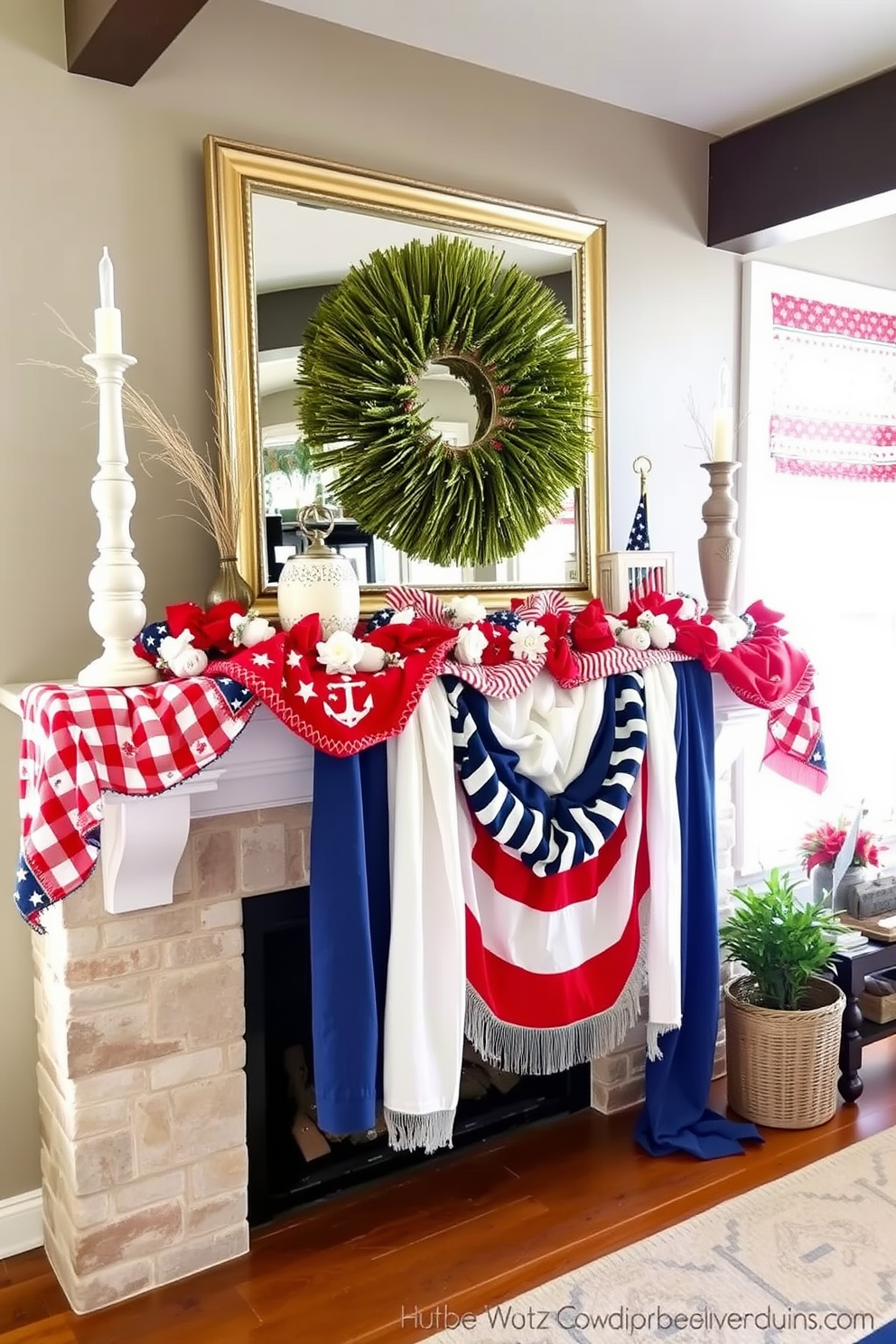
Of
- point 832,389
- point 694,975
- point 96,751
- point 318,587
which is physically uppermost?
point 832,389

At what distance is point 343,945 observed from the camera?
1.87 m

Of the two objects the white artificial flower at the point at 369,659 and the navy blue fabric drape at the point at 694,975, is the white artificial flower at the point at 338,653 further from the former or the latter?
the navy blue fabric drape at the point at 694,975

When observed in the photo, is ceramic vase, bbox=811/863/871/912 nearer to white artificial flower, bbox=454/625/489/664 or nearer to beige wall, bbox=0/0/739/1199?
white artificial flower, bbox=454/625/489/664

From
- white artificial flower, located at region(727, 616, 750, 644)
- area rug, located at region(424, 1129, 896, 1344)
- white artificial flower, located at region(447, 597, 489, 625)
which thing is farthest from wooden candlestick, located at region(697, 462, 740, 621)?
area rug, located at region(424, 1129, 896, 1344)

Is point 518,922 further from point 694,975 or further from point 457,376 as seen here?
point 457,376

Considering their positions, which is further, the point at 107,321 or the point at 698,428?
the point at 698,428

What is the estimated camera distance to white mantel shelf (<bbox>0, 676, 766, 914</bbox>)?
1755 millimetres

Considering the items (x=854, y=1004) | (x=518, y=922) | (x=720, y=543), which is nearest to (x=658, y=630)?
(x=720, y=543)

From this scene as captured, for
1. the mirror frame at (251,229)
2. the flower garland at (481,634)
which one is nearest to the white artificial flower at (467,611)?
the flower garland at (481,634)

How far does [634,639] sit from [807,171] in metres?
1.35

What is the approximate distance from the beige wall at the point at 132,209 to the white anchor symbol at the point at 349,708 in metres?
0.57

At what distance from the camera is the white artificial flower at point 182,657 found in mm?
1752

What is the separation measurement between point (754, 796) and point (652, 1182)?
1.25 m

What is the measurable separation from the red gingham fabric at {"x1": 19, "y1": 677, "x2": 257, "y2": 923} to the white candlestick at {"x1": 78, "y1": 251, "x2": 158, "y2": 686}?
0.04m
